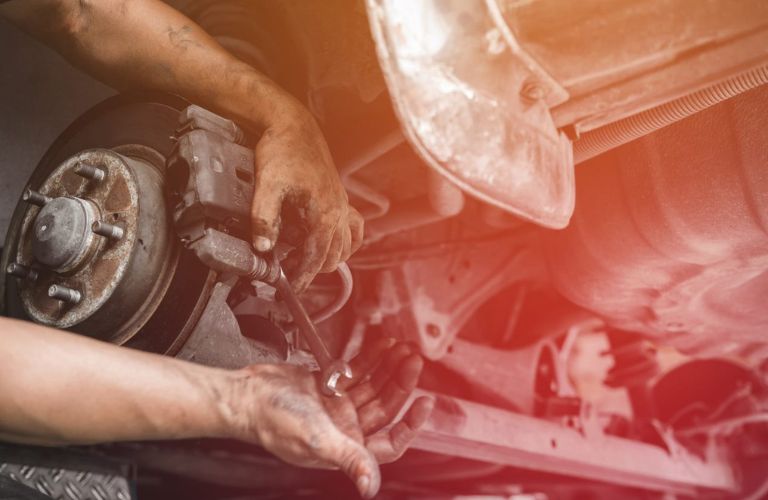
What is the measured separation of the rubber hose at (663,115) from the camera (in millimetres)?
753

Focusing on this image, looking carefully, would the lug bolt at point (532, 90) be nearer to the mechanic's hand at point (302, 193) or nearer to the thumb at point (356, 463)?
the mechanic's hand at point (302, 193)

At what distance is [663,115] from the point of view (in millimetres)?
832

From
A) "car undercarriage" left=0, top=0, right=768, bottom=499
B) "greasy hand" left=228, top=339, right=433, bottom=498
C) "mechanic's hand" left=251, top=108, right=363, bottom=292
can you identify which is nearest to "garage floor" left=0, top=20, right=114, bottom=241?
"car undercarriage" left=0, top=0, right=768, bottom=499

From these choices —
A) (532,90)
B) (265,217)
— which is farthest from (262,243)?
(532,90)

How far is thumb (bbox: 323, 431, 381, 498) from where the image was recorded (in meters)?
0.61

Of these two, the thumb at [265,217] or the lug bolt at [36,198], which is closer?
the thumb at [265,217]

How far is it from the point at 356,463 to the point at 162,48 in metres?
0.60

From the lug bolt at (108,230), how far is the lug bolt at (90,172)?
0.07 metres

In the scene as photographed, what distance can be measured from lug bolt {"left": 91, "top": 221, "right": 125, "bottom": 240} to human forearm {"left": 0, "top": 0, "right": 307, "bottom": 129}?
0.22 metres

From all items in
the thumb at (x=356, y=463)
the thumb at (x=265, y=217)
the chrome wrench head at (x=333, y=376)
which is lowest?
the thumb at (x=356, y=463)

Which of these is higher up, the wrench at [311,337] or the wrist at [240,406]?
the wrench at [311,337]

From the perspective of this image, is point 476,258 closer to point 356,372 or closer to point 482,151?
Answer: point 356,372

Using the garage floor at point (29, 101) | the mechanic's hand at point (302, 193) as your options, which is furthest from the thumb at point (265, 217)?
the garage floor at point (29, 101)

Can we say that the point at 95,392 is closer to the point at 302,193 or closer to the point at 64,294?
the point at 64,294
